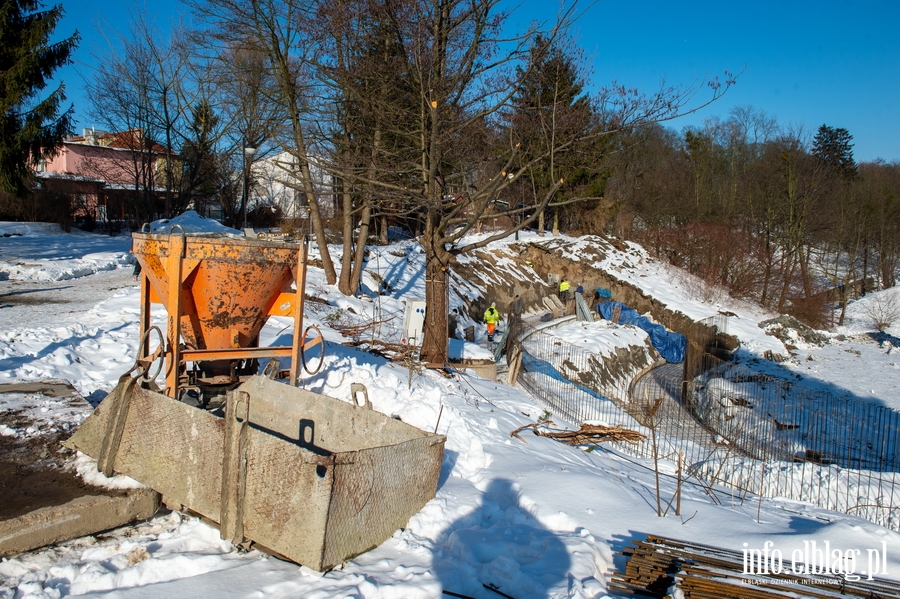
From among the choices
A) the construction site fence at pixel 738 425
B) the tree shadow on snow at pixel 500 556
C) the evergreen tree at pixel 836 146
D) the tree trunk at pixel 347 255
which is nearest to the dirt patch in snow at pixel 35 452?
the tree shadow on snow at pixel 500 556

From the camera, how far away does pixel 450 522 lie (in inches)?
186

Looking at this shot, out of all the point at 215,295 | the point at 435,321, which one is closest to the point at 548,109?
the point at 435,321

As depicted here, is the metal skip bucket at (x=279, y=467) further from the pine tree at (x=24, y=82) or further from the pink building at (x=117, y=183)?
the pink building at (x=117, y=183)

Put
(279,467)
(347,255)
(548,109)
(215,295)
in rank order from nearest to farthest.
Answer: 1. (279,467)
2. (215,295)
3. (548,109)
4. (347,255)

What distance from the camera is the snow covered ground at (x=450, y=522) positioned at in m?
3.73

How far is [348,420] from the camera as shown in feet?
17.3

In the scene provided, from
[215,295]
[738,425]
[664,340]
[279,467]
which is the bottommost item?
[738,425]

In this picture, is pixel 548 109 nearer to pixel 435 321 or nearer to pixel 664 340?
pixel 435 321

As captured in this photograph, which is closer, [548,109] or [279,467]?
[279,467]

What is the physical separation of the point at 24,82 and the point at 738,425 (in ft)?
63.7

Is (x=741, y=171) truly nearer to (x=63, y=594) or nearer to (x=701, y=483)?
(x=701, y=483)

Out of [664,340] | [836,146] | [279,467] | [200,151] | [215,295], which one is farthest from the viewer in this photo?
[836,146]

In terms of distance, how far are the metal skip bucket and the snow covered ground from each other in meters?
0.16

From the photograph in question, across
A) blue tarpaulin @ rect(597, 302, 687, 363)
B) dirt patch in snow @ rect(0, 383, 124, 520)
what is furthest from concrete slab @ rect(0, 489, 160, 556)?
blue tarpaulin @ rect(597, 302, 687, 363)
